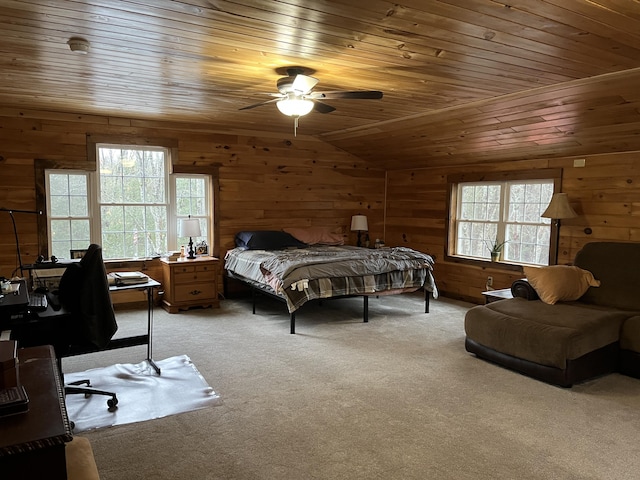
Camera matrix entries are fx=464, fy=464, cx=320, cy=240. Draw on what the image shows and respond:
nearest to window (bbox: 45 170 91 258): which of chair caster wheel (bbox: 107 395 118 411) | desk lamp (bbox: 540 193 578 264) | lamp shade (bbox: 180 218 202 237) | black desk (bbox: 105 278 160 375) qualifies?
lamp shade (bbox: 180 218 202 237)

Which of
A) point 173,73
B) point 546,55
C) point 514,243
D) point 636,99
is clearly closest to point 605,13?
point 546,55

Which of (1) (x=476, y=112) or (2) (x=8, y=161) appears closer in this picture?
(1) (x=476, y=112)

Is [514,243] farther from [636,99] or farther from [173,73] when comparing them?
[173,73]

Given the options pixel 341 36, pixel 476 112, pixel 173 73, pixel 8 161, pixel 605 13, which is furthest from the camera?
pixel 8 161

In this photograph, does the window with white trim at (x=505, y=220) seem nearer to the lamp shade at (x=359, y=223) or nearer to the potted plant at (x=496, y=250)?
the potted plant at (x=496, y=250)

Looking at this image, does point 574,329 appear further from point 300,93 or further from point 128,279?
point 128,279

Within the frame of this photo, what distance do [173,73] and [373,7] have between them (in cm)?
186

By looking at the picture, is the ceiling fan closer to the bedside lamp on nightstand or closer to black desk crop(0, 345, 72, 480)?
the bedside lamp on nightstand

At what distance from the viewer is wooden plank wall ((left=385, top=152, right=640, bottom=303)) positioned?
4.71 m

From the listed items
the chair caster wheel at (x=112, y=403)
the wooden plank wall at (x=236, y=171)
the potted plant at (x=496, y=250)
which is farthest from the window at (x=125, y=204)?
the potted plant at (x=496, y=250)

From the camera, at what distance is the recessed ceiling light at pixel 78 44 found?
2.81 m

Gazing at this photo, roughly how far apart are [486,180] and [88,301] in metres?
4.96

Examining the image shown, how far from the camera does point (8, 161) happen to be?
199 inches

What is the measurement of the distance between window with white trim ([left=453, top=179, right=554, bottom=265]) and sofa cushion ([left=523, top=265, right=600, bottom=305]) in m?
1.29
